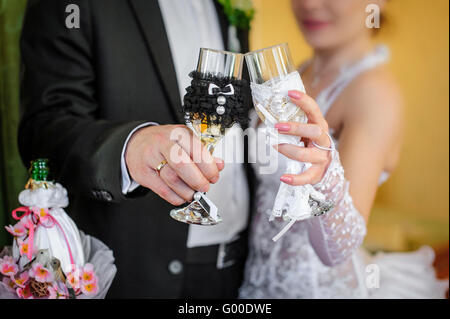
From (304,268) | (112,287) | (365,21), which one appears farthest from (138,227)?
(365,21)

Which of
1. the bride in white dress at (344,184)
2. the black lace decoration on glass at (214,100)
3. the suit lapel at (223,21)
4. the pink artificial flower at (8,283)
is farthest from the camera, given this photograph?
the suit lapel at (223,21)

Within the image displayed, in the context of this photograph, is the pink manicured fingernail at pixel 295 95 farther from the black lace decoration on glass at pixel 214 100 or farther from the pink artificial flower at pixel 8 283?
the pink artificial flower at pixel 8 283

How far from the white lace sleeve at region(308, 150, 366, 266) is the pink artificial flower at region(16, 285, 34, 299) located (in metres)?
0.52

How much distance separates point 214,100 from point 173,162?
11 cm

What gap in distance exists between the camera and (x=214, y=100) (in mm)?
608

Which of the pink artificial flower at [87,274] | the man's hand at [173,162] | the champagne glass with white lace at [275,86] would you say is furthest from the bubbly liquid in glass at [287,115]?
the pink artificial flower at [87,274]

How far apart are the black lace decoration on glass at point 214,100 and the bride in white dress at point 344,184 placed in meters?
0.30

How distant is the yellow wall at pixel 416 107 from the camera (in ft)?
3.80

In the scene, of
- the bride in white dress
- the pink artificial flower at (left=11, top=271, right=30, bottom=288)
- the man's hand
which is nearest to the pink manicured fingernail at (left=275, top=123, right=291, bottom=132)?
the man's hand

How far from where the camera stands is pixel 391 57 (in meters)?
1.24

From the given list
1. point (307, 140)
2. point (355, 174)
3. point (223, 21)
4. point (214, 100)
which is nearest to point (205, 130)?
point (214, 100)

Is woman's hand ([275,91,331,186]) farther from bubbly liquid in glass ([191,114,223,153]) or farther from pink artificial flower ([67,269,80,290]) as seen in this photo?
pink artificial flower ([67,269,80,290])

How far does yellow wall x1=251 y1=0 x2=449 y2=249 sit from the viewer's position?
3.80 feet

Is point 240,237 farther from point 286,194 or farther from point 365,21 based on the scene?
point 365,21
